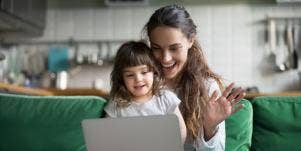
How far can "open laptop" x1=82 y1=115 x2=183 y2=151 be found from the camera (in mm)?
1167

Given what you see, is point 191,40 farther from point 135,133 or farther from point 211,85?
point 135,133

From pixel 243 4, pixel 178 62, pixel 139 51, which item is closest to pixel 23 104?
pixel 139 51

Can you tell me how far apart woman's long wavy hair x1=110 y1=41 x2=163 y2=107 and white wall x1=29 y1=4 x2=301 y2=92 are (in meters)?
2.14

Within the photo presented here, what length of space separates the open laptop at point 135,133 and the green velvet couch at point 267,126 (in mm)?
488

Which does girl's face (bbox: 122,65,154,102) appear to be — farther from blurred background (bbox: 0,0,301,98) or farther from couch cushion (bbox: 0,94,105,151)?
blurred background (bbox: 0,0,301,98)

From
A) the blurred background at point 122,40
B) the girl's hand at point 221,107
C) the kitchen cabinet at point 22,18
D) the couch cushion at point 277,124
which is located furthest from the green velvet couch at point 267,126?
the kitchen cabinet at point 22,18

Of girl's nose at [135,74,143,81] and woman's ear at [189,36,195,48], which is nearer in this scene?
girl's nose at [135,74,143,81]

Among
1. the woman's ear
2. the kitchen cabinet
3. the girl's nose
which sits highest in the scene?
the kitchen cabinet

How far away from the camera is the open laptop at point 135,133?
3.83ft

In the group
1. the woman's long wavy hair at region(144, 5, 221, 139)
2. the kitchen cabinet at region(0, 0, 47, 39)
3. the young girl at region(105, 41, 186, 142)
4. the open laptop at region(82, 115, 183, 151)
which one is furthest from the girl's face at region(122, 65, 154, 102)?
the kitchen cabinet at region(0, 0, 47, 39)

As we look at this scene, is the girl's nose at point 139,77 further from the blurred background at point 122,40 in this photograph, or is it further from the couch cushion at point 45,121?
the blurred background at point 122,40

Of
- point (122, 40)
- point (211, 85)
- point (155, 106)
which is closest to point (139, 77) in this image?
point (155, 106)

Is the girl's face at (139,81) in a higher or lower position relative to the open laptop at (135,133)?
higher

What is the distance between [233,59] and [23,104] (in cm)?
241
